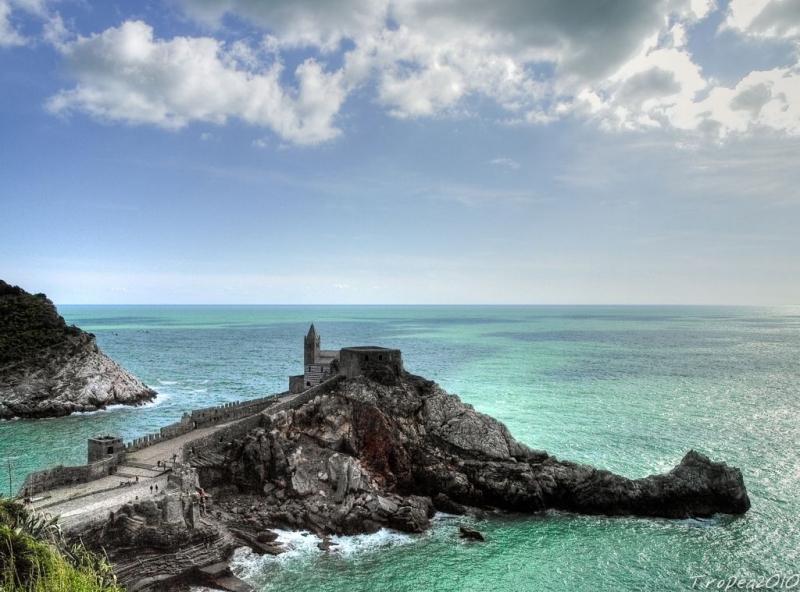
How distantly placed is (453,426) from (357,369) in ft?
35.2

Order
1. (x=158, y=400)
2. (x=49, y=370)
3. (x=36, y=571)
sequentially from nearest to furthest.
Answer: (x=36, y=571), (x=49, y=370), (x=158, y=400)

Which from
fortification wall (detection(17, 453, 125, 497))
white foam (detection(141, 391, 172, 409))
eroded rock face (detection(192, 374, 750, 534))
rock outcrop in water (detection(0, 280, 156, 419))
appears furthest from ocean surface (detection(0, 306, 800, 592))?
fortification wall (detection(17, 453, 125, 497))

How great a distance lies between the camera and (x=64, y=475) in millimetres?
33156

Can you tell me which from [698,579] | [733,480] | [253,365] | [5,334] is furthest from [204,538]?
[253,365]

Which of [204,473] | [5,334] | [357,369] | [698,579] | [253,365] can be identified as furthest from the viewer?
[253,365]

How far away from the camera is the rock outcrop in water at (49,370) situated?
68.0m

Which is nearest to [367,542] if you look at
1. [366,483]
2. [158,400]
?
[366,483]

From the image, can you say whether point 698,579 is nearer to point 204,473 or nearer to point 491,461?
point 491,461

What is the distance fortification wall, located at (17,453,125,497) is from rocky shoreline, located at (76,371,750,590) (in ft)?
17.9

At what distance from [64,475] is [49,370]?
47581 mm

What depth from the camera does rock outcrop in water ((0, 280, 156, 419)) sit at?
223ft

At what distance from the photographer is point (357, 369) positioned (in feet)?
163

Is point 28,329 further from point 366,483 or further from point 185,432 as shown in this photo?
point 366,483

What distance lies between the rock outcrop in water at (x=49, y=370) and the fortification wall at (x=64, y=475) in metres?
40.5
